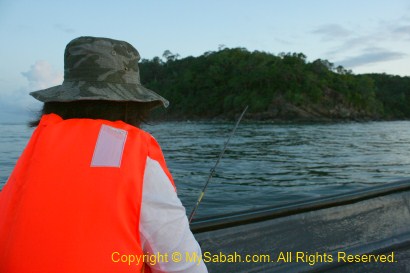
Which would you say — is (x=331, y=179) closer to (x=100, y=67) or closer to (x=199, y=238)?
(x=199, y=238)

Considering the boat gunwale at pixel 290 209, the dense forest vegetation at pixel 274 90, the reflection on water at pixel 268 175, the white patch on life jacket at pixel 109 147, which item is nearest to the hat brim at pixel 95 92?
the white patch on life jacket at pixel 109 147

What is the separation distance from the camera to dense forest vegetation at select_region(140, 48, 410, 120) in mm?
87750

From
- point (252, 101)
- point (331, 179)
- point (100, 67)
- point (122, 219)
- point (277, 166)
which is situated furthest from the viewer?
point (252, 101)

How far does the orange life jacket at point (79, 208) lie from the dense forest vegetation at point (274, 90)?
80.3 m

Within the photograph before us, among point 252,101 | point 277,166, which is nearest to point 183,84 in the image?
point 252,101

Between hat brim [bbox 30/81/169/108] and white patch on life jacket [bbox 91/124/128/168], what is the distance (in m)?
0.10

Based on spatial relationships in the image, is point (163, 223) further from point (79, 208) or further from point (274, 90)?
point (274, 90)

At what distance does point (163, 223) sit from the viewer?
1152 millimetres

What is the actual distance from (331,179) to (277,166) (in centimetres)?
272

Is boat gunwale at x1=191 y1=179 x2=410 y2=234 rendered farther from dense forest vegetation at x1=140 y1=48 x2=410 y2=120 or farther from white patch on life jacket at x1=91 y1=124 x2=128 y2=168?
dense forest vegetation at x1=140 y1=48 x2=410 y2=120

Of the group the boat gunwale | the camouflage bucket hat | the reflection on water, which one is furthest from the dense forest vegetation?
the camouflage bucket hat

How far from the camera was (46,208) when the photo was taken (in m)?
1.15

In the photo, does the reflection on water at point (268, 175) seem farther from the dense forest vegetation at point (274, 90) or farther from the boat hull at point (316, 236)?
the dense forest vegetation at point (274, 90)

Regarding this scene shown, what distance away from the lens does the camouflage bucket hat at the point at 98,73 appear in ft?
4.19
